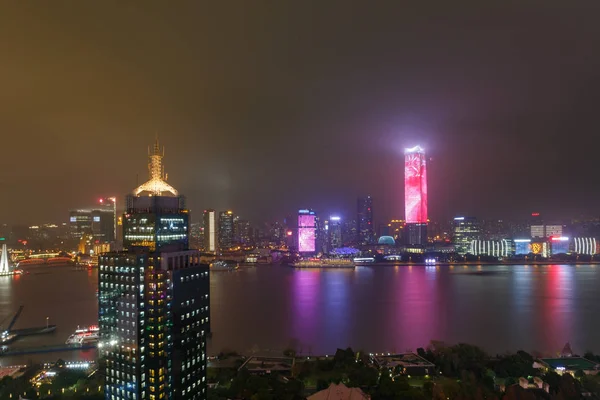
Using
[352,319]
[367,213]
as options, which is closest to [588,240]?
[367,213]

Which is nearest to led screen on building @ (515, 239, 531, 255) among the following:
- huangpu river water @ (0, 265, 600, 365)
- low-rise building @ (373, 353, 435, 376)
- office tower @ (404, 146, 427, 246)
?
office tower @ (404, 146, 427, 246)

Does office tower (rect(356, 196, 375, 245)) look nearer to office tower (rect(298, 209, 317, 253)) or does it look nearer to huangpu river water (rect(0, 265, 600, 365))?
office tower (rect(298, 209, 317, 253))

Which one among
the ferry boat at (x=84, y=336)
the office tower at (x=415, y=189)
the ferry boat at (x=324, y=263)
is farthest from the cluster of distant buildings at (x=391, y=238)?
the ferry boat at (x=84, y=336)

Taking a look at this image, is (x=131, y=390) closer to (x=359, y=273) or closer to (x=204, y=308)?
(x=204, y=308)

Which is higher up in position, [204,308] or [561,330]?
[204,308]

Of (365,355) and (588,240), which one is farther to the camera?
(588,240)

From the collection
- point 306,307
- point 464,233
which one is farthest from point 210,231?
point 306,307

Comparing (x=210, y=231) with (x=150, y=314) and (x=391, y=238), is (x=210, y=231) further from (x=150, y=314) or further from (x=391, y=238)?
(x=150, y=314)
